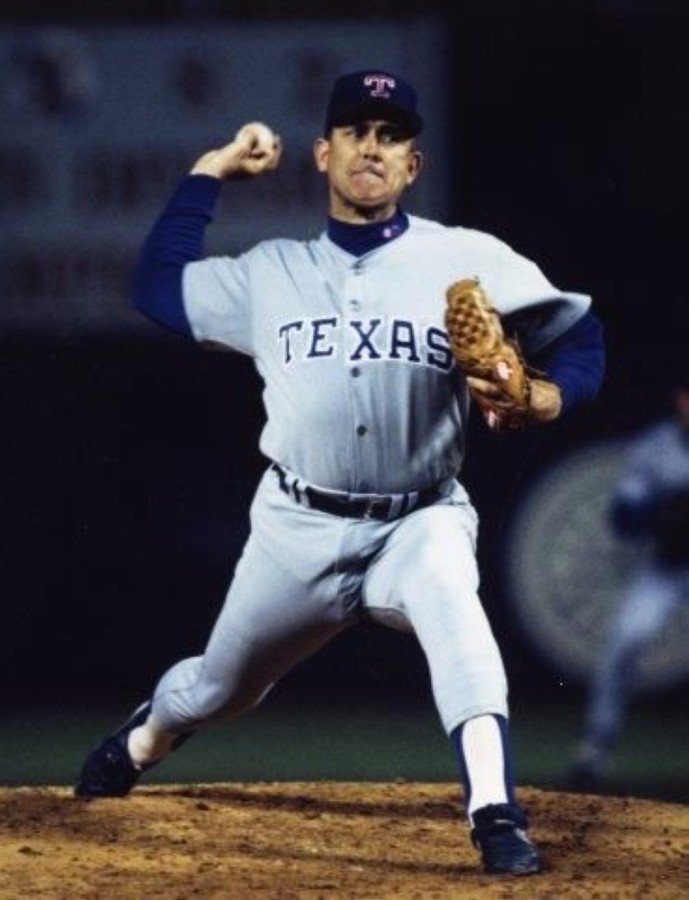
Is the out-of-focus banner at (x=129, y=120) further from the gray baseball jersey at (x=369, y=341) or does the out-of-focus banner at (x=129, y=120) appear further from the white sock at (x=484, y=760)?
the white sock at (x=484, y=760)

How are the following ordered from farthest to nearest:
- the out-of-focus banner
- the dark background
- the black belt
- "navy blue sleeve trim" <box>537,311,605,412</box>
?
the dark background → the out-of-focus banner → the black belt → "navy blue sleeve trim" <box>537,311,605,412</box>

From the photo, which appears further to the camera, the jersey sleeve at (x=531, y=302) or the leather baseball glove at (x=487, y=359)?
the jersey sleeve at (x=531, y=302)

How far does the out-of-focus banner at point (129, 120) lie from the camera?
7.93 m

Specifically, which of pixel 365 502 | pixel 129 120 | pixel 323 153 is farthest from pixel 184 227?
pixel 129 120

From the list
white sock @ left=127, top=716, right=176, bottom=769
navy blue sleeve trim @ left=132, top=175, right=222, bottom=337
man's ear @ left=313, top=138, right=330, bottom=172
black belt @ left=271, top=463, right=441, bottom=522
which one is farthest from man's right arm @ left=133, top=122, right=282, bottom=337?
white sock @ left=127, top=716, right=176, bottom=769

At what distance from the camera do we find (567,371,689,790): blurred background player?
308 inches

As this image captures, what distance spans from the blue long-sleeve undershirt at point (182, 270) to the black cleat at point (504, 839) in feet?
2.73

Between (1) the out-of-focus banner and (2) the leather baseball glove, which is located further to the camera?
(1) the out-of-focus banner

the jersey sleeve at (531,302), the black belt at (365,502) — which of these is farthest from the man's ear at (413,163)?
the black belt at (365,502)

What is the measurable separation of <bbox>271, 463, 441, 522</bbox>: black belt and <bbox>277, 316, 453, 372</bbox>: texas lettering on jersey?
0.84 ft

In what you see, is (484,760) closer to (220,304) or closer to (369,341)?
(369,341)

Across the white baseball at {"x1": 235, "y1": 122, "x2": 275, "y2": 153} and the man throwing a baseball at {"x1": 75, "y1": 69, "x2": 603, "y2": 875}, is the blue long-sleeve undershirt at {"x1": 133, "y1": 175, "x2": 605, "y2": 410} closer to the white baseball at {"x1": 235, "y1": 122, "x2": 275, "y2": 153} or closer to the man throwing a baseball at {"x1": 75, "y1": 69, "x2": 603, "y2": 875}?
the man throwing a baseball at {"x1": 75, "y1": 69, "x2": 603, "y2": 875}

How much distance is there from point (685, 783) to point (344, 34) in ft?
8.35

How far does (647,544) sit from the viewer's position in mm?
8344
